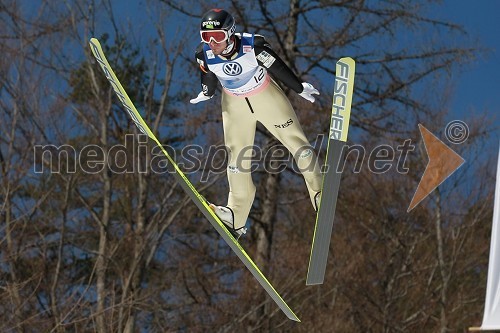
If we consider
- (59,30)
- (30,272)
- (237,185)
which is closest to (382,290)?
Result: (30,272)

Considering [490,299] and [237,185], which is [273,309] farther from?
[237,185]

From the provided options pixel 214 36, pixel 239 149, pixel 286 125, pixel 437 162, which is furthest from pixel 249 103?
pixel 437 162

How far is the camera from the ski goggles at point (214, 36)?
557 cm

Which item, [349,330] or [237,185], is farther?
[349,330]

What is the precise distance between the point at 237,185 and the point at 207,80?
93 centimetres

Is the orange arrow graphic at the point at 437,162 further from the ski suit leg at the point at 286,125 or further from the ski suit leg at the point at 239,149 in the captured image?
the ski suit leg at the point at 286,125

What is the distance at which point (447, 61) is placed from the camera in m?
16.0

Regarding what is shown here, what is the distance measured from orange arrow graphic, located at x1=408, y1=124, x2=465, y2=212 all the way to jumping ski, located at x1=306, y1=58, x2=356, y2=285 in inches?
451

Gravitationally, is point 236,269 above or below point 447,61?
below

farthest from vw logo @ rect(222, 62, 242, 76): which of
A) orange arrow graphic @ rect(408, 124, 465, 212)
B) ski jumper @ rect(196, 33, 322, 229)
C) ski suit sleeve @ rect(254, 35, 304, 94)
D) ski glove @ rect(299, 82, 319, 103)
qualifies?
orange arrow graphic @ rect(408, 124, 465, 212)

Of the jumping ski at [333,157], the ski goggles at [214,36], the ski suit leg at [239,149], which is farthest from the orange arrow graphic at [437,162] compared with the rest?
the ski goggles at [214,36]

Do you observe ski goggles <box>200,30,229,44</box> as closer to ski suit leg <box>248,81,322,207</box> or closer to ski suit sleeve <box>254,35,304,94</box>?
ski suit sleeve <box>254,35,304,94</box>

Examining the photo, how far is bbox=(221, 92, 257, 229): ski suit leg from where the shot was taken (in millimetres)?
6258

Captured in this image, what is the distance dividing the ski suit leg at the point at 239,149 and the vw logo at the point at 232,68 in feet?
1.05
